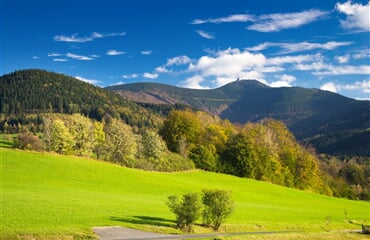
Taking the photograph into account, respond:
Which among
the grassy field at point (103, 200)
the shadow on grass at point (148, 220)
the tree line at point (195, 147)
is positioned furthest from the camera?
the tree line at point (195, 147)

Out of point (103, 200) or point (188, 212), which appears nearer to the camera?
point (188, 212)

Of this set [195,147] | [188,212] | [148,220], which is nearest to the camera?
[188,212]

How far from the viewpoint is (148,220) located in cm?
3159

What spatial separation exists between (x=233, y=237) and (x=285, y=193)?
51421 mm

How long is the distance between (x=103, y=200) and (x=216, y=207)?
48.6 ft

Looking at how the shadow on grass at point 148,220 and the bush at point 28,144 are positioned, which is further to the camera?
the bush at point 28,144

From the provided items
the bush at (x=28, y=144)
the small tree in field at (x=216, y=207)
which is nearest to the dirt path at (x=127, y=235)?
the small tree in field at (x=216, y=207)

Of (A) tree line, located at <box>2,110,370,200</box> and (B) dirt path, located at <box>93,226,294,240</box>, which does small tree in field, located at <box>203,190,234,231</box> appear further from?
(A) tree line, located at <box>2,110,370,200</box>

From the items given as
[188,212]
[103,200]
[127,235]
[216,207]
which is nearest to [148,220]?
[188,212]

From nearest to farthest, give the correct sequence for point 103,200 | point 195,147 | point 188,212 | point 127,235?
point 127,235 → point 188,212 → point 103,200 → point 195,147

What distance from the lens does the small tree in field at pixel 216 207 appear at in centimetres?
3181

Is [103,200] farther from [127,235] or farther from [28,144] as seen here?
[28,144]

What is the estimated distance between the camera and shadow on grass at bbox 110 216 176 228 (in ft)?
99.2

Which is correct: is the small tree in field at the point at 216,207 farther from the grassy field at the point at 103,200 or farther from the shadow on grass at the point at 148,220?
the shadow on grass at the point at 148,220
